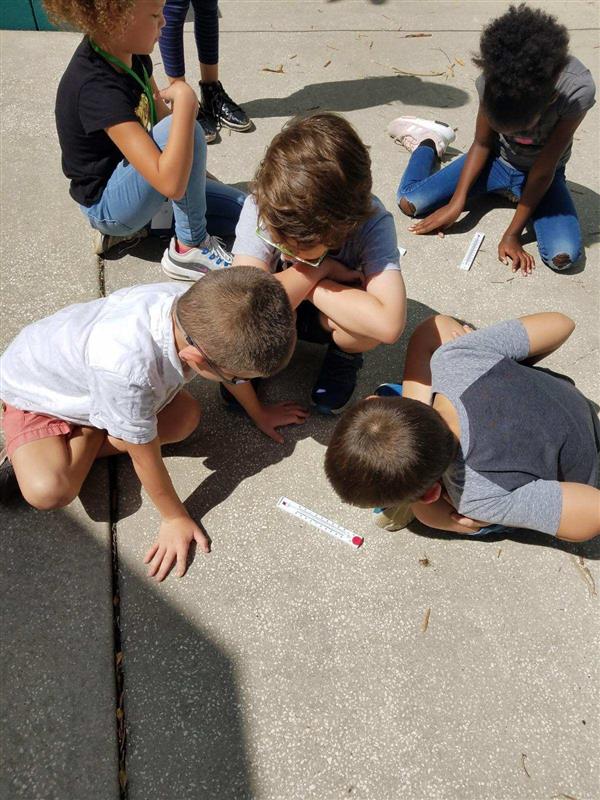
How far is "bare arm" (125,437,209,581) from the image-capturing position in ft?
6.18

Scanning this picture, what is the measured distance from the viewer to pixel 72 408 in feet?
6.24

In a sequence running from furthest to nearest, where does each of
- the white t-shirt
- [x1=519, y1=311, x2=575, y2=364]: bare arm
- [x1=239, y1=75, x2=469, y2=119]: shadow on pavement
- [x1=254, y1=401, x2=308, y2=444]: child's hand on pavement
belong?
[x1=239, y1=75, x2=469, y2=119]: shadow on pavement < [x1=254, y1=401, x2=308, y2=444]: child's hand on pavement < [x1=519, y1=311, x2=575, y2=364]: bare arm < the white t-shirt

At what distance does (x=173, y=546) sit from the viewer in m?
1.98

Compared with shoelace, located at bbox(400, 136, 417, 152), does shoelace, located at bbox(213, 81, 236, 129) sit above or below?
above

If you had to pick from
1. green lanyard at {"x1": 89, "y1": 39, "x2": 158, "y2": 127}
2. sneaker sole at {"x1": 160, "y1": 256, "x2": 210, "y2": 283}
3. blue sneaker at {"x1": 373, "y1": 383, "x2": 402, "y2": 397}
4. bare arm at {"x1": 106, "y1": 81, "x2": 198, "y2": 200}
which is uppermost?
green lanyard at {"x1": 89, "y1": 39, "x2": 158, "y2": 127}

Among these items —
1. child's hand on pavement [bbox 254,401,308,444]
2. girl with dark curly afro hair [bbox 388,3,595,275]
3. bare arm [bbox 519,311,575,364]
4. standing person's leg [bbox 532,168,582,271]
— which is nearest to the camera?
bare arm [bbox 519,311,575,364]

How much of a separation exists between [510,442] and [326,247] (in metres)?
0.80

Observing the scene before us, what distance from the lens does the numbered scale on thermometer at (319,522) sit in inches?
81.9

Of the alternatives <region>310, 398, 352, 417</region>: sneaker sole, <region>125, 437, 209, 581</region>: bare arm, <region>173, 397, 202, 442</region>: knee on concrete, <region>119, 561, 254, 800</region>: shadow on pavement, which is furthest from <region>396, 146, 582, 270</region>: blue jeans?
<region>119, 561, 254, 800</region>: shadow on pavement

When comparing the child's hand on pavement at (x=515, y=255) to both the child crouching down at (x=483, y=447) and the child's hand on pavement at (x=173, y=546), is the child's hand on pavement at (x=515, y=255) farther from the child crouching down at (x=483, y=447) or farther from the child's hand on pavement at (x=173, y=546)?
the child's hand on pavement at (x=173, y=546)

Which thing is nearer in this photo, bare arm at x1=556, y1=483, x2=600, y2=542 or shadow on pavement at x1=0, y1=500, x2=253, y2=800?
shadow on pavement at x1=0, y1=500, x2=253, y2=800

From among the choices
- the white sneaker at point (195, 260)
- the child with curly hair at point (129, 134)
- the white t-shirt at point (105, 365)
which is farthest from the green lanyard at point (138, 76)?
the white t-shirt at point (105, 365)

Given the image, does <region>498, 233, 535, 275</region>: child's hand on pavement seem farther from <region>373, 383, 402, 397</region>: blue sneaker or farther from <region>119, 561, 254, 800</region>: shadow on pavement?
<region>119, 561, 254, 800</region>: shadow on pavement

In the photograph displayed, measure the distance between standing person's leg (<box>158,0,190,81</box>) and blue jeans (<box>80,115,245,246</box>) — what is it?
0.94 m
